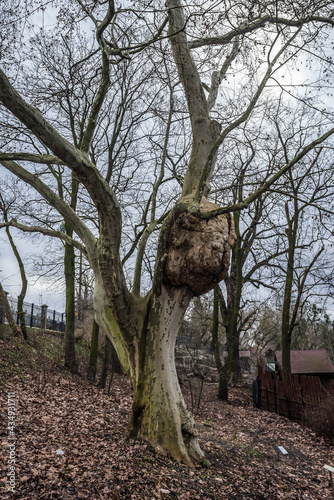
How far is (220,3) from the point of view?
15.1 feet

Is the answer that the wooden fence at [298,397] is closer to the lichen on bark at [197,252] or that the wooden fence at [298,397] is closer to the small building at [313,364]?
the small building at [313,364]

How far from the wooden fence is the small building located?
12.4ft

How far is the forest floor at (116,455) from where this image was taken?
11.0 feet

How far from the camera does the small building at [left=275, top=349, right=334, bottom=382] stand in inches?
654

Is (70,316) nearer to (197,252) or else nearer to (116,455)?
(116,455)

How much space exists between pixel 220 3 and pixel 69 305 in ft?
31.7

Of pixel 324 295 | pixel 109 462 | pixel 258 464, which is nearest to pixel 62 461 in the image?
pixel 109 462

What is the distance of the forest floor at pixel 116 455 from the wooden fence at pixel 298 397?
0.63 metres

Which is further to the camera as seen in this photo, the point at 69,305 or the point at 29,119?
the point at 69,305

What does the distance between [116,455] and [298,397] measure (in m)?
8.81

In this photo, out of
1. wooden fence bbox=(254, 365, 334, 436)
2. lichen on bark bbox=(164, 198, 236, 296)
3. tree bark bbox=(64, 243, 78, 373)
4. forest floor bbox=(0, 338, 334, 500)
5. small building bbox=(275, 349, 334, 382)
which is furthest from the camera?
small building bbox=(275, 349, 334, 382)

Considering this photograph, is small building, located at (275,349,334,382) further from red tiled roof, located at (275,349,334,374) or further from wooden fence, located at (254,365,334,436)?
wooden fence, located at (254,365,334,436)

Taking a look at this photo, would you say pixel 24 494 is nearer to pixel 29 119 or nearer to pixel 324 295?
pixel 29 119

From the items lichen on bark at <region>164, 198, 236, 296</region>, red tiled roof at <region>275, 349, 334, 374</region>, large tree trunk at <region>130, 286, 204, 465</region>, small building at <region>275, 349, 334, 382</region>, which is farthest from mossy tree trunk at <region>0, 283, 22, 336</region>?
red tiled roof at <region>275, 349, 334, 374</region>
